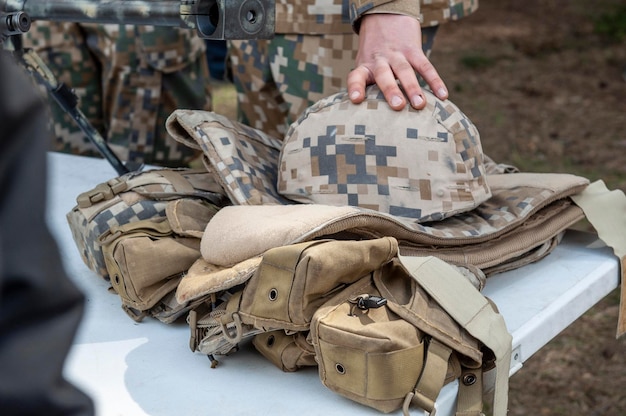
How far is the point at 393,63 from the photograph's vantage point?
57.1 inches

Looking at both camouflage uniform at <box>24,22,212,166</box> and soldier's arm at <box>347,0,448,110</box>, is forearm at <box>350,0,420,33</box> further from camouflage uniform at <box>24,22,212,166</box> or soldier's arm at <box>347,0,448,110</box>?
camouflage uniform at <box>24,22,212,166</box>

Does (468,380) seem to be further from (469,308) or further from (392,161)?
(392,161)

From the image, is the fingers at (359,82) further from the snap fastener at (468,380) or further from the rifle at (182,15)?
the snap fastener at (468,380)

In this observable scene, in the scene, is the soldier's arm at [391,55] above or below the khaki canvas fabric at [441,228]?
above

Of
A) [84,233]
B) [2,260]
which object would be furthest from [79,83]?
[2,260]

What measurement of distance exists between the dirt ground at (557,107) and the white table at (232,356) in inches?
35.2

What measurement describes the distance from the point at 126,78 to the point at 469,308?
1694 mm

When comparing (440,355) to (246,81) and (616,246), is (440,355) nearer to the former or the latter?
(616,246)

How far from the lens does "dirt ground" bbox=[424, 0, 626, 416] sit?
238 cm

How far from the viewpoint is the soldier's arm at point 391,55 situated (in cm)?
138

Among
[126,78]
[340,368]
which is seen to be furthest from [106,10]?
[126,78]

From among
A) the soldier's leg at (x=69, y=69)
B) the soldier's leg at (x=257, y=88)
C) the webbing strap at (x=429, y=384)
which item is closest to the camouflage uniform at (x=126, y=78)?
the soldier's leg at (x=69, y=69)

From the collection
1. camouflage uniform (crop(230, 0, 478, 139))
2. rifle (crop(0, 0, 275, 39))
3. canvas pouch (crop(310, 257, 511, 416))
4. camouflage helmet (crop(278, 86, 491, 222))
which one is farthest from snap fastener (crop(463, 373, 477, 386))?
camouflage uniform (crop(230, 0, 478, 139))

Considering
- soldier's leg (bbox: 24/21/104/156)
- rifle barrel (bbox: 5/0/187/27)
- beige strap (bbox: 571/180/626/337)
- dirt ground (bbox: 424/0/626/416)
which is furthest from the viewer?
soldier's leg (bbox: 24/21/104/156)
